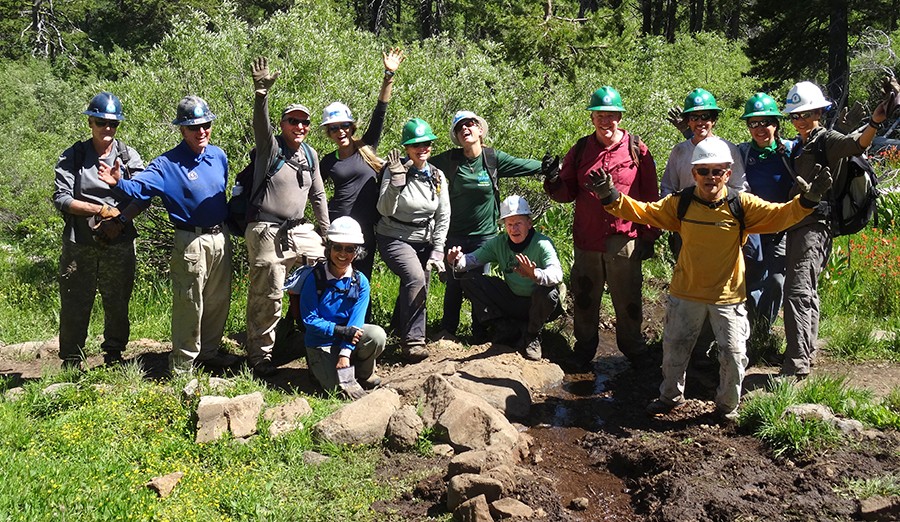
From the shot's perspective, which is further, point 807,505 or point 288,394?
point 288,394

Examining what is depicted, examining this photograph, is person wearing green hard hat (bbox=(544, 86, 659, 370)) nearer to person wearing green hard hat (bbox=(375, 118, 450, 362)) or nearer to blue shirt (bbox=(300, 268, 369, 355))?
person wearing green hard hat (bbox=(375, 118, 450, 362))

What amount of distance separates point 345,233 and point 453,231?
147cm

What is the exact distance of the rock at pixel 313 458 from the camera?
5203 millimetres

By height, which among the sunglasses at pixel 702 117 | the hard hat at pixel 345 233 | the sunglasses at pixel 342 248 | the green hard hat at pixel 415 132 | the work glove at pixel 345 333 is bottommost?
the work glove at pixel 345 333

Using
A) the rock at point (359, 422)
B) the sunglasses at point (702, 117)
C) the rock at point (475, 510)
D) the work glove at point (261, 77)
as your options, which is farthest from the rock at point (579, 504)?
the work glove at point (261, 77)

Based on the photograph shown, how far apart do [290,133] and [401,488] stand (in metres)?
→ 2.92

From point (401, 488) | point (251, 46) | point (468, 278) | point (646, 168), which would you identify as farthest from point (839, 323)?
point (251, 46)

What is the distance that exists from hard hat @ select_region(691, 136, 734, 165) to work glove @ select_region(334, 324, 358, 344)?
8.85 feet

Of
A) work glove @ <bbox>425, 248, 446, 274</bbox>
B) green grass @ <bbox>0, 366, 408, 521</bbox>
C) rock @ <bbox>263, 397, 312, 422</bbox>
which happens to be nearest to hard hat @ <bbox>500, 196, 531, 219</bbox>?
work glove @ <bbox>425, 248, 446, 274</bbox>

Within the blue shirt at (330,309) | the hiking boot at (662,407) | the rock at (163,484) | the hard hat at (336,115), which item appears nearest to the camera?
the rock at (163,484)

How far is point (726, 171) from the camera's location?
5.36 metres

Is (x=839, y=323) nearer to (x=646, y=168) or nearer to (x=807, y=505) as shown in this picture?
(x=646, y=168)

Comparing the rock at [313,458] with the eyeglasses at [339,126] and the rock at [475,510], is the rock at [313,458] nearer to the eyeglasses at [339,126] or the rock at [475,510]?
the rock at [475,510]

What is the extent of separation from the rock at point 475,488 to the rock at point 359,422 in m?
1.10
